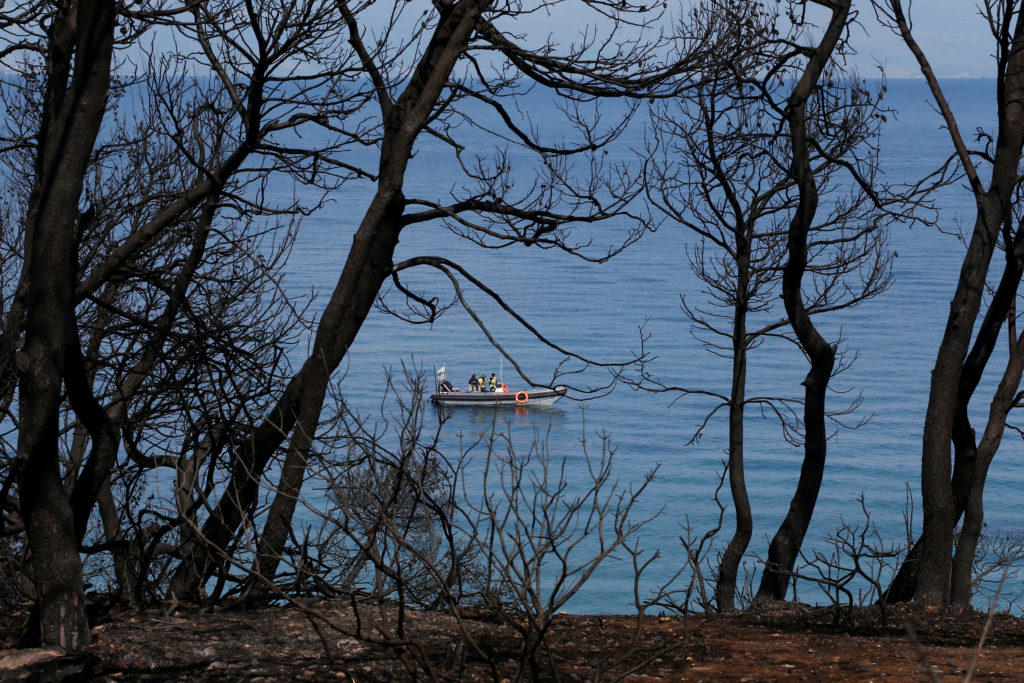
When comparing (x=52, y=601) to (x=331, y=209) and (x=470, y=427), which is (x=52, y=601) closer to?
(x=470, y=427)

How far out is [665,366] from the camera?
81.4 meters

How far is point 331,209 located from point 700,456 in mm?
86124

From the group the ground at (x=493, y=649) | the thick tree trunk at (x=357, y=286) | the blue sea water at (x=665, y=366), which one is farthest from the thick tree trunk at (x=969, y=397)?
the blue sea water at (x=665, y=366)

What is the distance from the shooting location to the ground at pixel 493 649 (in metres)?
5.12

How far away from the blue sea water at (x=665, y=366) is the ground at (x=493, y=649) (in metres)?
25.6

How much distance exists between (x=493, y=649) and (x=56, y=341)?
9.50ft

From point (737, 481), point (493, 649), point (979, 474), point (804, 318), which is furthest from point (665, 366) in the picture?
point (493, 649)

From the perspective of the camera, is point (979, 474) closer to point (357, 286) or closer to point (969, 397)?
point (969, 397)

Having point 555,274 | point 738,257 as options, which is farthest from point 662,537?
point 555,274

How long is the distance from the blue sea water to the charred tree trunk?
2746 centimetres

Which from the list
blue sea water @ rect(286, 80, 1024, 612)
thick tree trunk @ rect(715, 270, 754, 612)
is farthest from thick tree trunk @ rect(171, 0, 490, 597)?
blue sea water @ rect(286, 80, 1024, 612)

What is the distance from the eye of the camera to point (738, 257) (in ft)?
49.1

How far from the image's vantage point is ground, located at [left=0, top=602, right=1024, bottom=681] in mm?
5125

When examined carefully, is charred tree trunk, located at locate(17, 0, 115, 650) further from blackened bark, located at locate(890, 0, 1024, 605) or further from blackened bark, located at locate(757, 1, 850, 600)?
blackened bark, located at locate(890, 0, 1024, 605)
